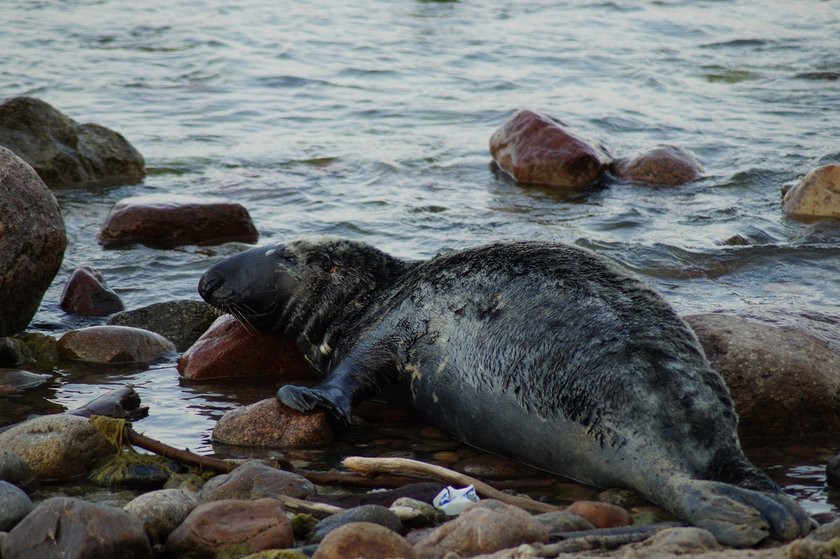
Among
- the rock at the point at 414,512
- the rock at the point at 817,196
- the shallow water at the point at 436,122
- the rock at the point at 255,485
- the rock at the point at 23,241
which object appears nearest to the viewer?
the rock at the point at 414,512

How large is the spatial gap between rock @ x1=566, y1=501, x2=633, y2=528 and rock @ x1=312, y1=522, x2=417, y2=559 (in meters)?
0.78

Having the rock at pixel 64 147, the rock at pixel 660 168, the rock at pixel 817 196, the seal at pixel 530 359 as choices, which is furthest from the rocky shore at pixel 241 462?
the rock at pixel 817 196

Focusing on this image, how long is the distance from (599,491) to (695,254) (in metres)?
4.11

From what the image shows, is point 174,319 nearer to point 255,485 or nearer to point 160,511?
point 255,485

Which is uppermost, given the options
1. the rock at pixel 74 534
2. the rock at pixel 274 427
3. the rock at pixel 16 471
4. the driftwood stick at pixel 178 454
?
the rock at pixel 74 534

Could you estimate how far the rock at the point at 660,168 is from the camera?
10.9 metres

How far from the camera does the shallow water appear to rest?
8281 millimetres

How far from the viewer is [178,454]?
5105mm

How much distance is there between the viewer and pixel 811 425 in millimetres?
5613

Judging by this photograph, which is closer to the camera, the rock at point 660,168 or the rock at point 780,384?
the rock at point 780,384

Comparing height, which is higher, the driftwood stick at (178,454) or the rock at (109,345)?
the driftwood stick at (178,454)

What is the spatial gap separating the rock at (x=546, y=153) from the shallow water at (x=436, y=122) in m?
0.22

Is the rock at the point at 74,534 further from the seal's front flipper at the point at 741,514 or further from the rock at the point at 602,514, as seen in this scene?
the seal's front flipper at the point at 741,514

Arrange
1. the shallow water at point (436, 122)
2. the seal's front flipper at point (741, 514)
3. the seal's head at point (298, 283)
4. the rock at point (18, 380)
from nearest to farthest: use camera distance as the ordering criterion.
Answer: the seal's front flipper at point (741, 514) < the rock at point (18, 380) < the seal's head at point (298, 283) < the shallow water at point (436, 122)
